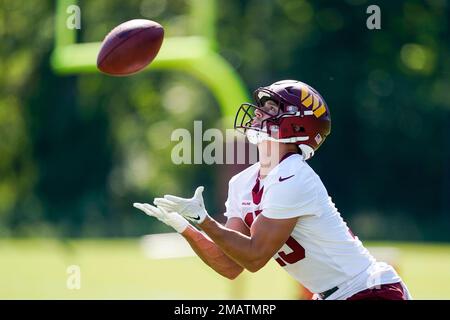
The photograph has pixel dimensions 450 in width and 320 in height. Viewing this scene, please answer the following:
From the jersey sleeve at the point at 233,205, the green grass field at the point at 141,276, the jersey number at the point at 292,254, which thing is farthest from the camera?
the green grass field at the point at 141,276

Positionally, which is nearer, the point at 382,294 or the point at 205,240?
the point at 382,294

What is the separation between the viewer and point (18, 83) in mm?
21672

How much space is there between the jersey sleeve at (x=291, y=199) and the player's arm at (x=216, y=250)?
280 millimetres

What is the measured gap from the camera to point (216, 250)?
191 inches

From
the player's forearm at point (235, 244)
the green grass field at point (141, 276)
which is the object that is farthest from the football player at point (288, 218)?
the green grass field at point (141, 276)

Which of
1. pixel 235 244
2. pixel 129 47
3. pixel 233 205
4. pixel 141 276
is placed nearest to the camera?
pixel 235 244

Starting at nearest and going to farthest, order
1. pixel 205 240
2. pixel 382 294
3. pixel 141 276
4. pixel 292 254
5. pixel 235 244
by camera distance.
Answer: pixel 235 244 → pixel 382 294 → pixel 292 254 → pixel 205 240 → pixel 141 276

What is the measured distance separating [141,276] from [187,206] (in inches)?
324

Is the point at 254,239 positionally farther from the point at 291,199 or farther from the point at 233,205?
the point at 233,205

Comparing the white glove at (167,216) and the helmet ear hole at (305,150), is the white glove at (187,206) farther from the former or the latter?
the helmet ear hole at (305,150)

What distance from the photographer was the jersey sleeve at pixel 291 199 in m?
4.48

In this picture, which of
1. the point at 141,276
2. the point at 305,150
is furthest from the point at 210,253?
the point at 141,276
